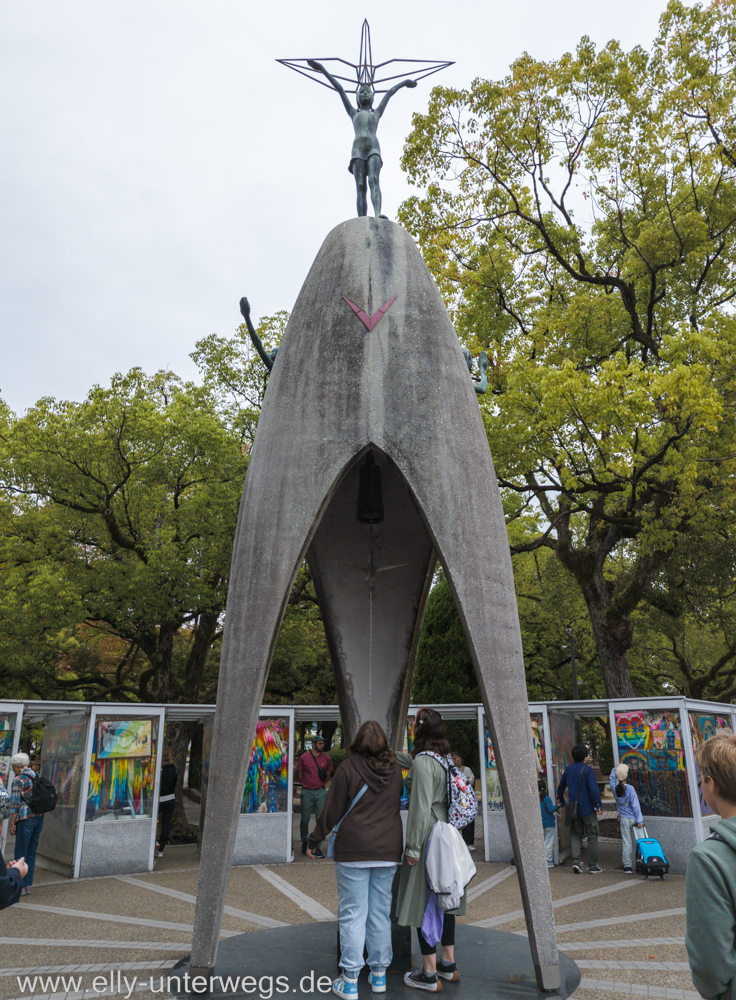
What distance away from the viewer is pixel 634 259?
1580 cm

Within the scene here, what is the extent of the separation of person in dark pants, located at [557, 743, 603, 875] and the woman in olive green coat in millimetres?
6417

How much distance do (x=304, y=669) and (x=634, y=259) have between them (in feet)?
50.3


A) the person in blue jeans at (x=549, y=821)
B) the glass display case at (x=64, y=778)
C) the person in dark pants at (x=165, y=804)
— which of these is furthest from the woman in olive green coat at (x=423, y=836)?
the person in dark pants at (x=165, y=804)

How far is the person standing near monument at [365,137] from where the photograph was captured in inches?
280

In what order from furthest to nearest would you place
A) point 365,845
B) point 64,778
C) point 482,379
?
point 64,778
point 482,379
point 365,845

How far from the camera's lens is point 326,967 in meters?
5.49

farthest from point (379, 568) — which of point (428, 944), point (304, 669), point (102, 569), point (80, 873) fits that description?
point (304, 669)

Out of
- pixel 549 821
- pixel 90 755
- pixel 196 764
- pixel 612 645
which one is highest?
pixel 612 645

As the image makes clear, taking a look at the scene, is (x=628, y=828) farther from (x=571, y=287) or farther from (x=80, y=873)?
(x=571, y=287)

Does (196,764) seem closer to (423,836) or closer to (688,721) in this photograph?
(688,721)

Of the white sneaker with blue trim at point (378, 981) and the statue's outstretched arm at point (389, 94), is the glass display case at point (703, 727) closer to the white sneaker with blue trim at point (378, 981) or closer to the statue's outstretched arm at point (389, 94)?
the white sneaker with blue trim at point (378, 981)

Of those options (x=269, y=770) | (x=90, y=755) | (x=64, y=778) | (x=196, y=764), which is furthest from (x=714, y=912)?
(x=196, y=764)

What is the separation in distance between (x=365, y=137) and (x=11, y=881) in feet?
22.5

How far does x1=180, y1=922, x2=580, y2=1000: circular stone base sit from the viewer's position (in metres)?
4.96
